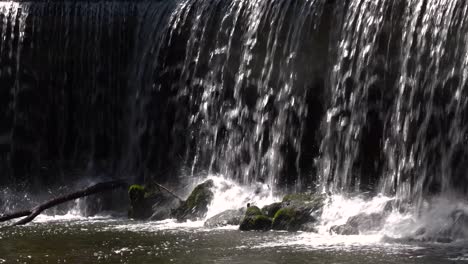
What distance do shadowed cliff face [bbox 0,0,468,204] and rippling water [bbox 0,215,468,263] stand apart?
3.08 meters

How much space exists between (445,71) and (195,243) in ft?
18.3

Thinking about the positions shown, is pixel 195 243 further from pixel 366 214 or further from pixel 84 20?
pixel 84 20

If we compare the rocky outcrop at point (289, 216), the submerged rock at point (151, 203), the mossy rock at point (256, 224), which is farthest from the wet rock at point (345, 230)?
the submerged rock at point (151, 203)

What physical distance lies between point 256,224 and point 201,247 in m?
2.44

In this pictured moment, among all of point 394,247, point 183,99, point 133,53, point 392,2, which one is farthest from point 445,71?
point 133,53

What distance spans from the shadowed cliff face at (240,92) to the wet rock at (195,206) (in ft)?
5.38

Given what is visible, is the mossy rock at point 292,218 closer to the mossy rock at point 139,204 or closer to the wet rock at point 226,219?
the wet rock at point 226,219

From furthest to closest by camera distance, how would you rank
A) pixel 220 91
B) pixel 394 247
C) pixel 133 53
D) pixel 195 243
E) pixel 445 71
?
pixel 133 53
pixel 220 91
pixel 445 71
pixel 195 243
pixel 394 247

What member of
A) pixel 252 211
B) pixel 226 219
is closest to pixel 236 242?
pixel 252 211

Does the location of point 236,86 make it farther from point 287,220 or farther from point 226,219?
point 287,220

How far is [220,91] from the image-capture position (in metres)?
22.1

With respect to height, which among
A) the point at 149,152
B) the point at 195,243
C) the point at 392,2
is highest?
the point at 392,2

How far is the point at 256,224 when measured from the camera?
52.7 ft

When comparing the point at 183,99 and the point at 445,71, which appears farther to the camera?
the point at 183,99
